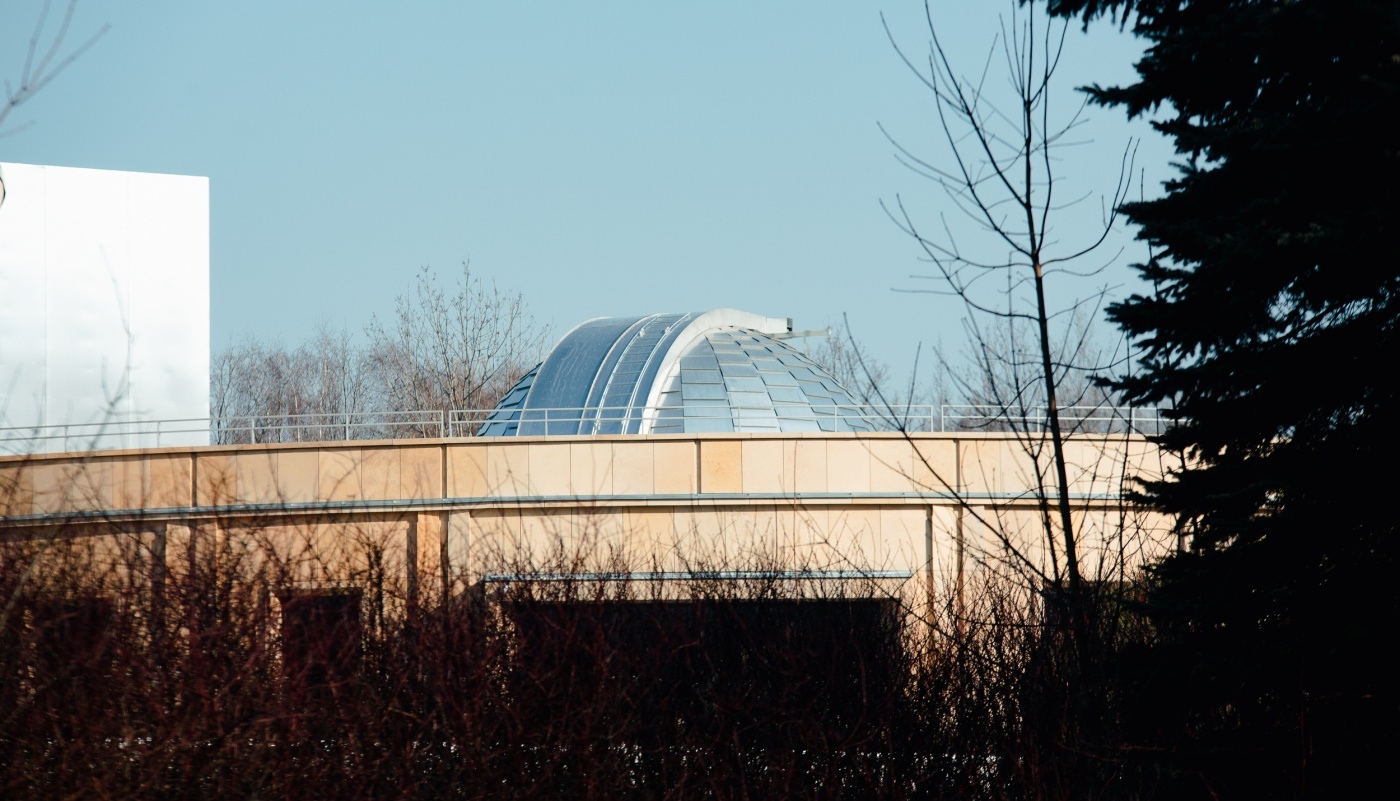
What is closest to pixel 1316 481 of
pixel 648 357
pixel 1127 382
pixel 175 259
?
pixel 1127 382

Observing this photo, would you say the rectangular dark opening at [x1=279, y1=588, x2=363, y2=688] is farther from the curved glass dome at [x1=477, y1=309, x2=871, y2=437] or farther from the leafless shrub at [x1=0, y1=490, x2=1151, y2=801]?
the curved glass dome at [x1=477, y1=309, x2=871, y2=437]

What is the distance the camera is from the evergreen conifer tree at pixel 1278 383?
609cm

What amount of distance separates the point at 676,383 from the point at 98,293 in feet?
38.1

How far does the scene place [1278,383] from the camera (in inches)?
256

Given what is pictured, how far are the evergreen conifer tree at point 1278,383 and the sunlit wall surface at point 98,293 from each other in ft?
66.4

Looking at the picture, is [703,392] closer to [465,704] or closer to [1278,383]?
[465,704]

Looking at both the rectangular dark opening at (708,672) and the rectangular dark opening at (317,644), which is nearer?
the rectangular dark opening at (317,644)

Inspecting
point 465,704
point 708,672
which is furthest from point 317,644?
point 708,672

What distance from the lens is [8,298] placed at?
77.2ft

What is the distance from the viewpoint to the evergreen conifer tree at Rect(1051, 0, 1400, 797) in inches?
240

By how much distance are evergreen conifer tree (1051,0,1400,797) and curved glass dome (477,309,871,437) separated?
14134 millimetres

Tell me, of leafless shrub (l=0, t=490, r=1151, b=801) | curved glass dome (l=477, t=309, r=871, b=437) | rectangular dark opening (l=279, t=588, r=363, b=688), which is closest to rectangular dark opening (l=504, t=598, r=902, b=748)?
leafless shrub (l=0, t=490, r=1151, b=801)

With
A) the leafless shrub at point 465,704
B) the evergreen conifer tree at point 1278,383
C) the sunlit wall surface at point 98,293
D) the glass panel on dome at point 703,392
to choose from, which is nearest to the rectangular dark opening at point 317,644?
the leafless shrub at point 465,704

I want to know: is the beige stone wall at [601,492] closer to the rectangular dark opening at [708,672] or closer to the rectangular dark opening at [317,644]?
the rectangular dark opening at [708,672]
